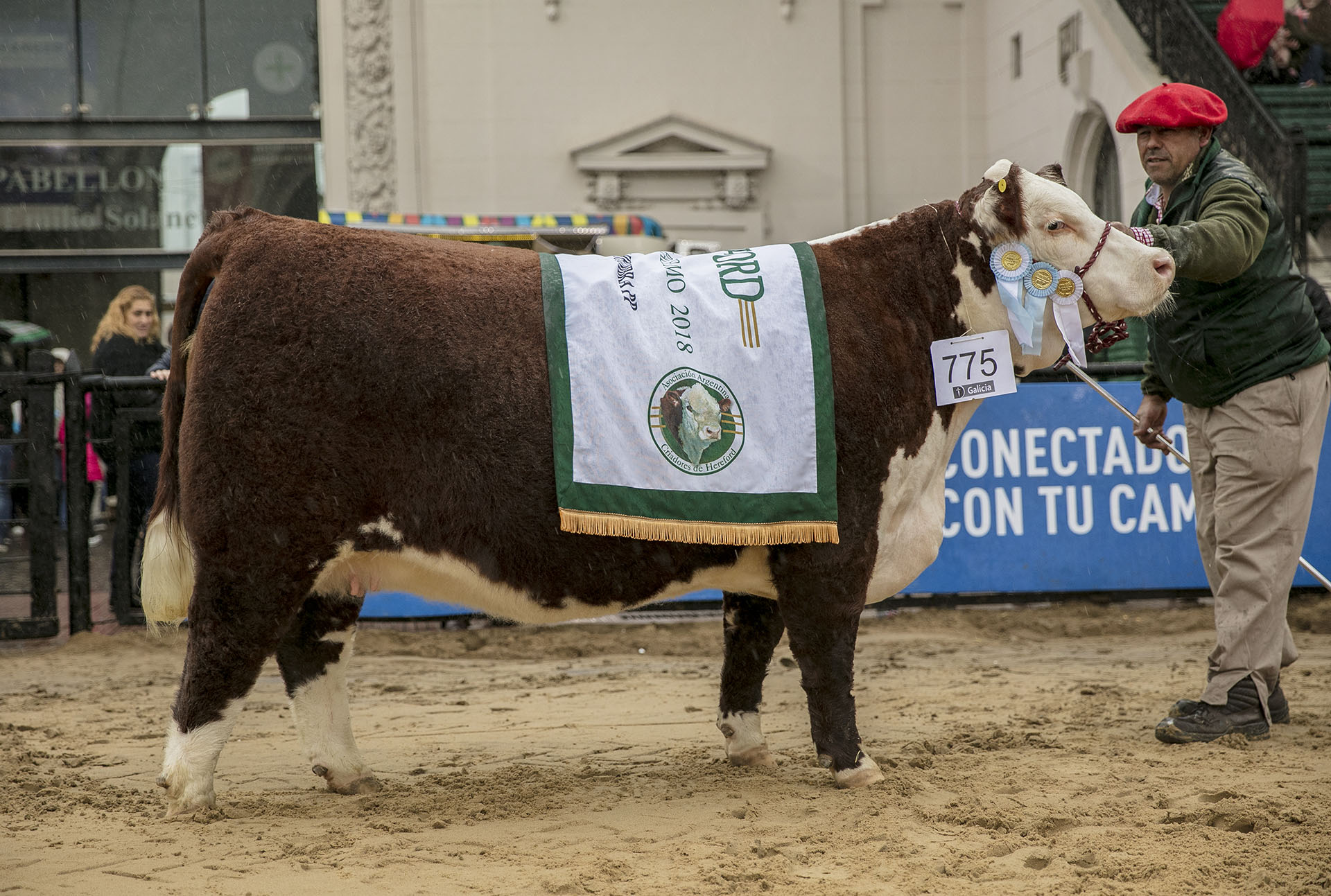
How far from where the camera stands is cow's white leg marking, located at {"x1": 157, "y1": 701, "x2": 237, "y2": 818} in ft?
12.3

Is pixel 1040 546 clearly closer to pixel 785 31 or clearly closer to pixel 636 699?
pixel 636 699

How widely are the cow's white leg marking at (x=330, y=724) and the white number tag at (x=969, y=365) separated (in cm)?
206

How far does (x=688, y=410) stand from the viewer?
3.87 meters

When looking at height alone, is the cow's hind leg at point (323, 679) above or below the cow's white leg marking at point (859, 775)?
above

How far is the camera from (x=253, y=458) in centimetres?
365

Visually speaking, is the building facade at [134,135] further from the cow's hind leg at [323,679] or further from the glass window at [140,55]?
the cow's hind leg at [323,679]

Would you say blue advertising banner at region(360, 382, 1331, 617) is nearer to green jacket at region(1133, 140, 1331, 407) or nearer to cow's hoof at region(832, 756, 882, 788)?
green jacket at region(1133, 140, 1331, 407)

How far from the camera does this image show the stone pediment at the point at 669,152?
56.5 ft

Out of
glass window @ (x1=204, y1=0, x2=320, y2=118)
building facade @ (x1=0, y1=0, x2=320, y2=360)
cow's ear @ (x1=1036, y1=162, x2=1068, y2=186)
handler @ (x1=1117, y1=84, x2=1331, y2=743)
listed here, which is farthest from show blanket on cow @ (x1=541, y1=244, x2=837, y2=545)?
glass window @ (x1=204, y1=0, x2=320, y2=118)

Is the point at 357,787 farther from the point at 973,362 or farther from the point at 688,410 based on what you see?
the point at 973,362

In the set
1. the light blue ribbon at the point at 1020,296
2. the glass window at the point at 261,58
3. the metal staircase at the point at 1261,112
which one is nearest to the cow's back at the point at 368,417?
the light blue ribbon at the point at 1020,296

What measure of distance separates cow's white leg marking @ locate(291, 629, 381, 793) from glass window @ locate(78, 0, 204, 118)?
14.9 m

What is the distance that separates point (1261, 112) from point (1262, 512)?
7.79m

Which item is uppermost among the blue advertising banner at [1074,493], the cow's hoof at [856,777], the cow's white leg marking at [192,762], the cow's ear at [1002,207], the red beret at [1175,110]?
the red beret at [1175,110]
